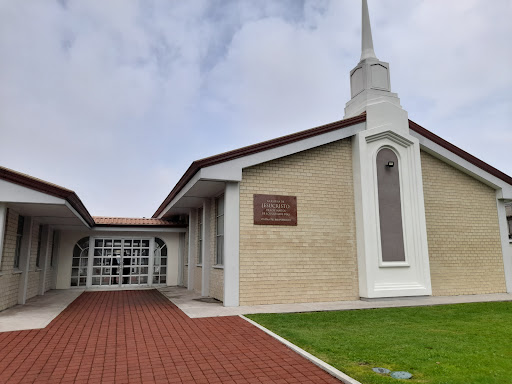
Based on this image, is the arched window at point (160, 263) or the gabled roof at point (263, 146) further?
the arched window at point (160, 263)

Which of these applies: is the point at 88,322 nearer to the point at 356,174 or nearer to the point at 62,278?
the point at 356,174

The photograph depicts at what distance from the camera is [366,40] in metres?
13.9

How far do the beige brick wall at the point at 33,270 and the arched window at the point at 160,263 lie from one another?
5.30 metres

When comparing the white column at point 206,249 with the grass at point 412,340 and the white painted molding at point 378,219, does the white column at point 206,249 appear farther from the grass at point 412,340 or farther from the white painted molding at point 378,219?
the white painted molding at point 378,219

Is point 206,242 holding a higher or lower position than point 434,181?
lower

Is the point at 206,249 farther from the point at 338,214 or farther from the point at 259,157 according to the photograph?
the point at 338,214

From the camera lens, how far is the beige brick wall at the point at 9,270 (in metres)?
9.91

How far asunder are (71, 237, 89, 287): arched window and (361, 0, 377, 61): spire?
14017 millimetres

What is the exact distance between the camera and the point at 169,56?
1498cm

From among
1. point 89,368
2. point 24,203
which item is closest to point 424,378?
point 89,368

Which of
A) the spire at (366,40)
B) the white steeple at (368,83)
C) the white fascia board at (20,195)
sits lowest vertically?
the white fascia board at (20,195)

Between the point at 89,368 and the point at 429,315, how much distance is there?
23.6 ft

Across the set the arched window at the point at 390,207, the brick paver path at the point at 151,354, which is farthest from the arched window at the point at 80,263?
the arched window at the point at 390,207

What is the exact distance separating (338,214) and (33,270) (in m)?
10.3
